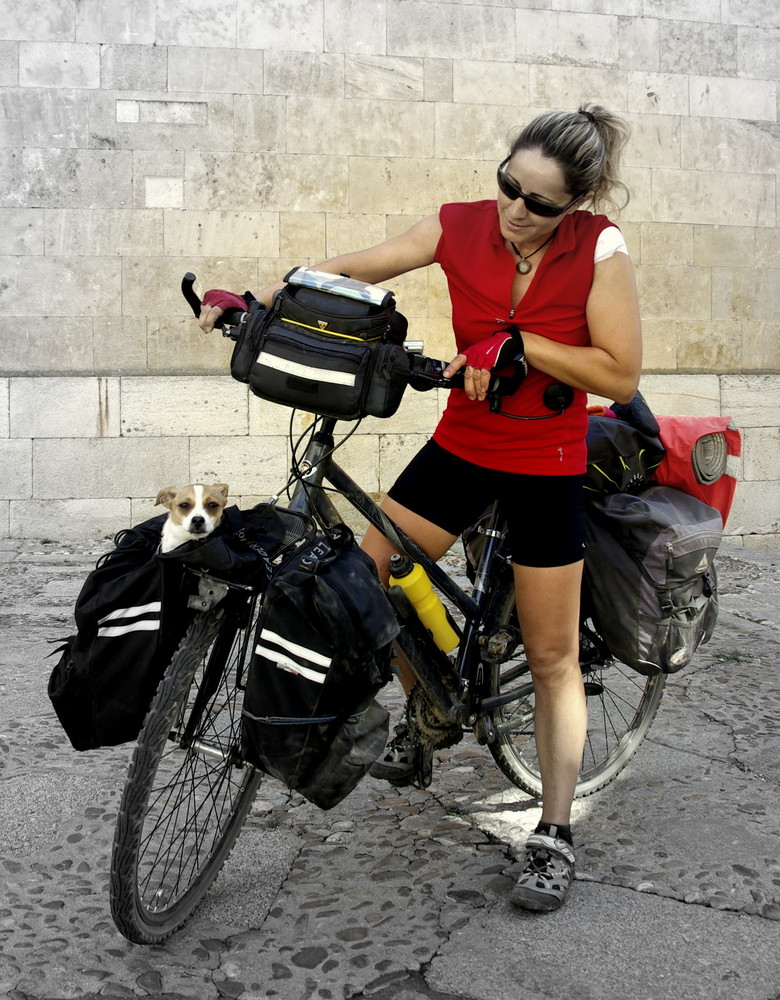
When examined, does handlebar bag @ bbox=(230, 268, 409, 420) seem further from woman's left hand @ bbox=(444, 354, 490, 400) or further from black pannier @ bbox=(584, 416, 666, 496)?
black pannier @ bbox=(584, 416, 666, 496)

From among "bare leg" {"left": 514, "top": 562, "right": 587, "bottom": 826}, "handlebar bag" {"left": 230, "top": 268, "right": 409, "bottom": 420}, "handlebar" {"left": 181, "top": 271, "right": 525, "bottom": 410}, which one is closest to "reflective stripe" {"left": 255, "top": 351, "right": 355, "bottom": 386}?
"handlebar bag" {"left": 230, "top": 268, "right": 409, "bottom": 420}

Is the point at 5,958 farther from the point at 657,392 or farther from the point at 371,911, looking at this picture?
the point at 657,392

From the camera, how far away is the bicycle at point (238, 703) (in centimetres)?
216

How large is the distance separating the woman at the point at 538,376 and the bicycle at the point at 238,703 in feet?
0.44

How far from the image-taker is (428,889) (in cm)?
261

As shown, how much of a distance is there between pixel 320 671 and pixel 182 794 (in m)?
0.66

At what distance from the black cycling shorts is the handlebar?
13.6 inches

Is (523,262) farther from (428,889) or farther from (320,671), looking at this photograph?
(428,889)

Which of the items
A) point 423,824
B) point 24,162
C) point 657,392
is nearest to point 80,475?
point 24,162

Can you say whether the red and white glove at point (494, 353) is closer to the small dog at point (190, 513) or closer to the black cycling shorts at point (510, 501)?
the black cycling shorts at point (510, 501)

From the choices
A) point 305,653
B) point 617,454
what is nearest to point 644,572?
point 617,454

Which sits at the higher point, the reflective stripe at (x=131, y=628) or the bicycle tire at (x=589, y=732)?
the reflective stripe at (x=131, y=628)

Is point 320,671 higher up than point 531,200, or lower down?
lower down

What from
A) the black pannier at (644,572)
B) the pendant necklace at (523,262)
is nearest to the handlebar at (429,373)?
the pendant necklace at (523,262)
